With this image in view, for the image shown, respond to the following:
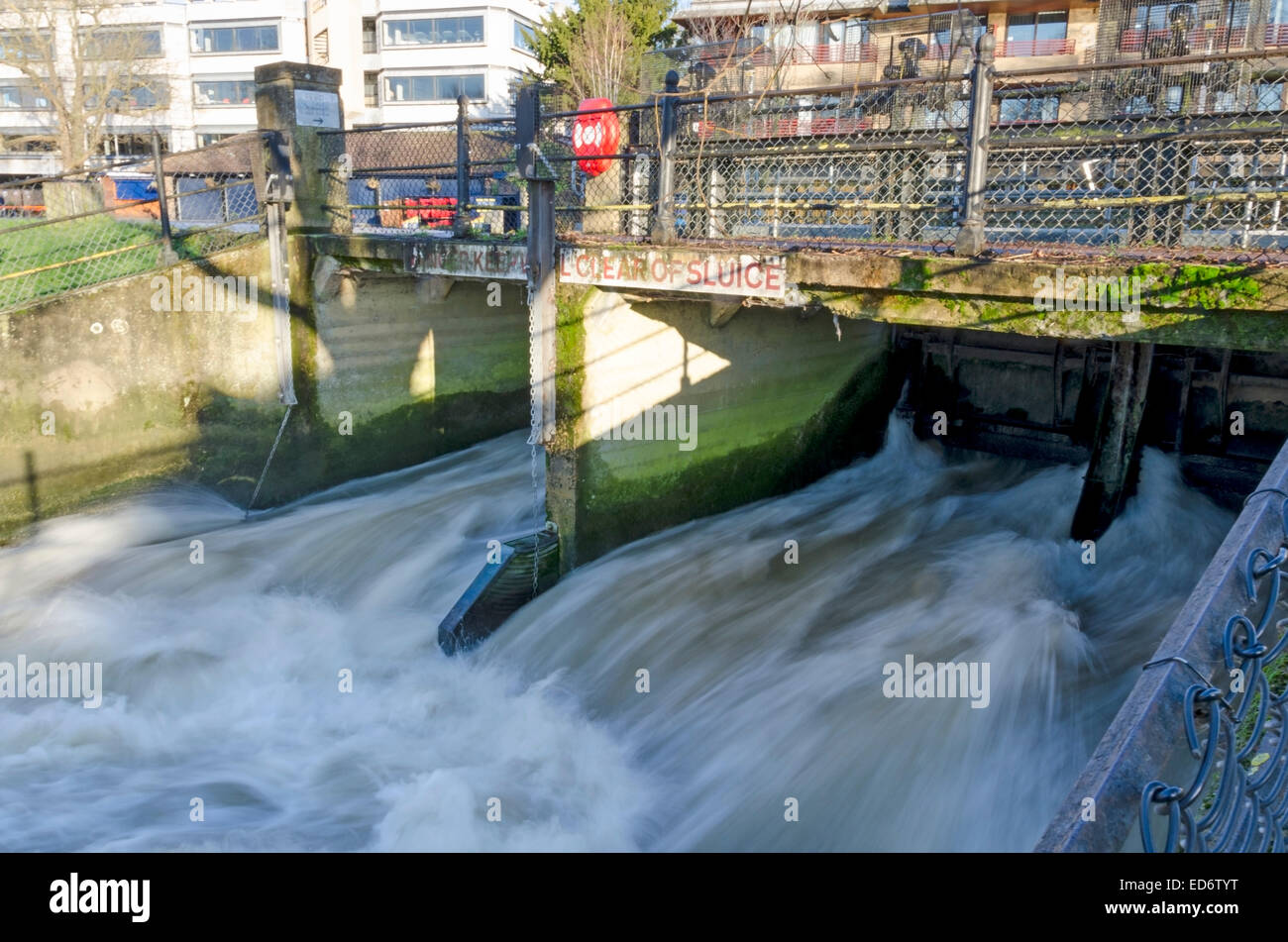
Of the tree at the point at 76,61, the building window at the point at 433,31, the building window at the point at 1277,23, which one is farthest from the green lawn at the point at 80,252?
the building window at the point at 433,31

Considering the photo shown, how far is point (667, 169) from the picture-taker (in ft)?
29.4

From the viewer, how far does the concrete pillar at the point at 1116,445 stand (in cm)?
978

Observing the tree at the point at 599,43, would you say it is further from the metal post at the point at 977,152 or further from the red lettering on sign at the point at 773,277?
the metal post at the point at 977,152

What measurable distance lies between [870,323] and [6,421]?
9620mm

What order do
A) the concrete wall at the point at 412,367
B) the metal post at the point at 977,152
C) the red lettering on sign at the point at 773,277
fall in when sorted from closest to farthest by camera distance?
1. the metal post at the point at 977,152
2. the red lettering on sign at the point at 773,277
3. the concrete wall at the point at 412,367

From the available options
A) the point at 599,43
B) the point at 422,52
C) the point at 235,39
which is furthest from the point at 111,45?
the point at 599,43

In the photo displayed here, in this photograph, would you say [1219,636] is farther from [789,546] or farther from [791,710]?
[789,546]

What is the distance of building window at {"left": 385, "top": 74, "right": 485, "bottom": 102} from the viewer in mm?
45812

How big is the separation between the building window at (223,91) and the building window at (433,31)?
9.20m

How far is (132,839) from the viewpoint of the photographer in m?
6.96

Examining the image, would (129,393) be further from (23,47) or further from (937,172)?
(23,47)

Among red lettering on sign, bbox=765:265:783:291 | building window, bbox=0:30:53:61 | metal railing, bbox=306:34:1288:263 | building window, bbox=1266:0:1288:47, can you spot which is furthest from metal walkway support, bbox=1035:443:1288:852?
building window, bbox=0:30:53:61

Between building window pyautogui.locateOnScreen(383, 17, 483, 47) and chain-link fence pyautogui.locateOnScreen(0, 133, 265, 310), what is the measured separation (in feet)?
85.4
